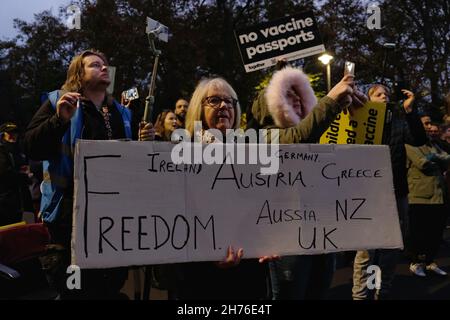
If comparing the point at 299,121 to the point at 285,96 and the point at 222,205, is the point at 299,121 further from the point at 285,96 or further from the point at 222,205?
the point at 222,205

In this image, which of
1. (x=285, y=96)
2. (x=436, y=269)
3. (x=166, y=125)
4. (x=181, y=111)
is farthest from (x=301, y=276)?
(x=436, y=269)

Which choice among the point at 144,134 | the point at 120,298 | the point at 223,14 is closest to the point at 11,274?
the point at 120,298

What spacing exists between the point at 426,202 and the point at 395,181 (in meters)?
1.88

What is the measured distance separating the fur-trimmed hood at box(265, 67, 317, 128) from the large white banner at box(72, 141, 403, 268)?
0.39 meters

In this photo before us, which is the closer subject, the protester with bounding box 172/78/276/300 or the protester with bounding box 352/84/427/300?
the protester with bounding box 172/78/276/300

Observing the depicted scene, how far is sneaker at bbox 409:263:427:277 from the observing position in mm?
5613

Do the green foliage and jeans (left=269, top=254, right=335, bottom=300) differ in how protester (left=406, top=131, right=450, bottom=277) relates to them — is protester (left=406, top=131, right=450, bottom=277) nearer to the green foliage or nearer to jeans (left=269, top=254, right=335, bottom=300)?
jeans (left=269, top=254, right=335, bottom=300)

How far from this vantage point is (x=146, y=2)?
62.6ft

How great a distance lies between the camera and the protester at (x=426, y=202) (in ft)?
18.8

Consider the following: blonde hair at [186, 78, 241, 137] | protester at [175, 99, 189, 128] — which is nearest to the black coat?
protester at [175, 99, 189, 128]

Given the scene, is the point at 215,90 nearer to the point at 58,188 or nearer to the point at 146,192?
the point at 146,192

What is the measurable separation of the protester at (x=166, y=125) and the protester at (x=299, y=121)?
213cm

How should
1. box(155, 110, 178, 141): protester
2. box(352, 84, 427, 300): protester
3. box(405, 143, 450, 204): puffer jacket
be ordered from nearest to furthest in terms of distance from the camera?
box(352, 84, 427, 300): protester → box(155, 110, 178, 141): protester → box(405, 143, 450, 204): puffer jacket

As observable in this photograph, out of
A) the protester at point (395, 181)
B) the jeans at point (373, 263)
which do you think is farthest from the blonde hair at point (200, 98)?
the jeans at point (373, 263)
